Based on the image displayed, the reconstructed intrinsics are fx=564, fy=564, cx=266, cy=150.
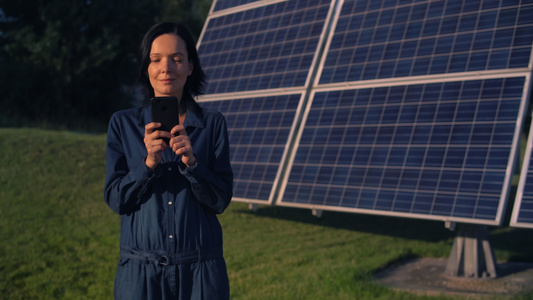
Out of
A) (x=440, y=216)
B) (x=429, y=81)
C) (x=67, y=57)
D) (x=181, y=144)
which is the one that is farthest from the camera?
(x=67, y=57)

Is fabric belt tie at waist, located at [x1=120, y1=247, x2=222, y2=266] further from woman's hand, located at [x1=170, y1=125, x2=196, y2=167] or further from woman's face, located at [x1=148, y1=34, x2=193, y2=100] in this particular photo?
woman's face, located at [x1=148, y1=34, x2=193, y2=100]

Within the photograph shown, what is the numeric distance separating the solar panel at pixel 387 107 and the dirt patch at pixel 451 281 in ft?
3.74

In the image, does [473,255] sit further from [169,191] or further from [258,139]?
[169,191]

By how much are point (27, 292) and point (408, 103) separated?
6.55 m

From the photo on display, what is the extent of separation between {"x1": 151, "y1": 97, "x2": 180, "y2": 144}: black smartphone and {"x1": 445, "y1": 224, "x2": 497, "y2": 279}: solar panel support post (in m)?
7.08

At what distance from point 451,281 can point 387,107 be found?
2953 mm

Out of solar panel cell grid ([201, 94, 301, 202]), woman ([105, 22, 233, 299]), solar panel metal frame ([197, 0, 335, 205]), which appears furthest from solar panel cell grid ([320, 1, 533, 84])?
woman ([105, 22, 233, 299])

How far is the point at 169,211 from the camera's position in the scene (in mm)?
2826

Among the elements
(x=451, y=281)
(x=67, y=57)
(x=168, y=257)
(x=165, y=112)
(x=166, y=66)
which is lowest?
(x=451, y=281)

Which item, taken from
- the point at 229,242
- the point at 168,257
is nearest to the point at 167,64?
the point at 168,257

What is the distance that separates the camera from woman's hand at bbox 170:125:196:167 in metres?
2.56

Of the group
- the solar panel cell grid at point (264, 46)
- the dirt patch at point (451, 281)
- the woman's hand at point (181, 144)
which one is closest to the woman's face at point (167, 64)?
the woman's hand at point (181, 144)

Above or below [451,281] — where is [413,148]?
above

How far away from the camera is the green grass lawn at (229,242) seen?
830 cm
